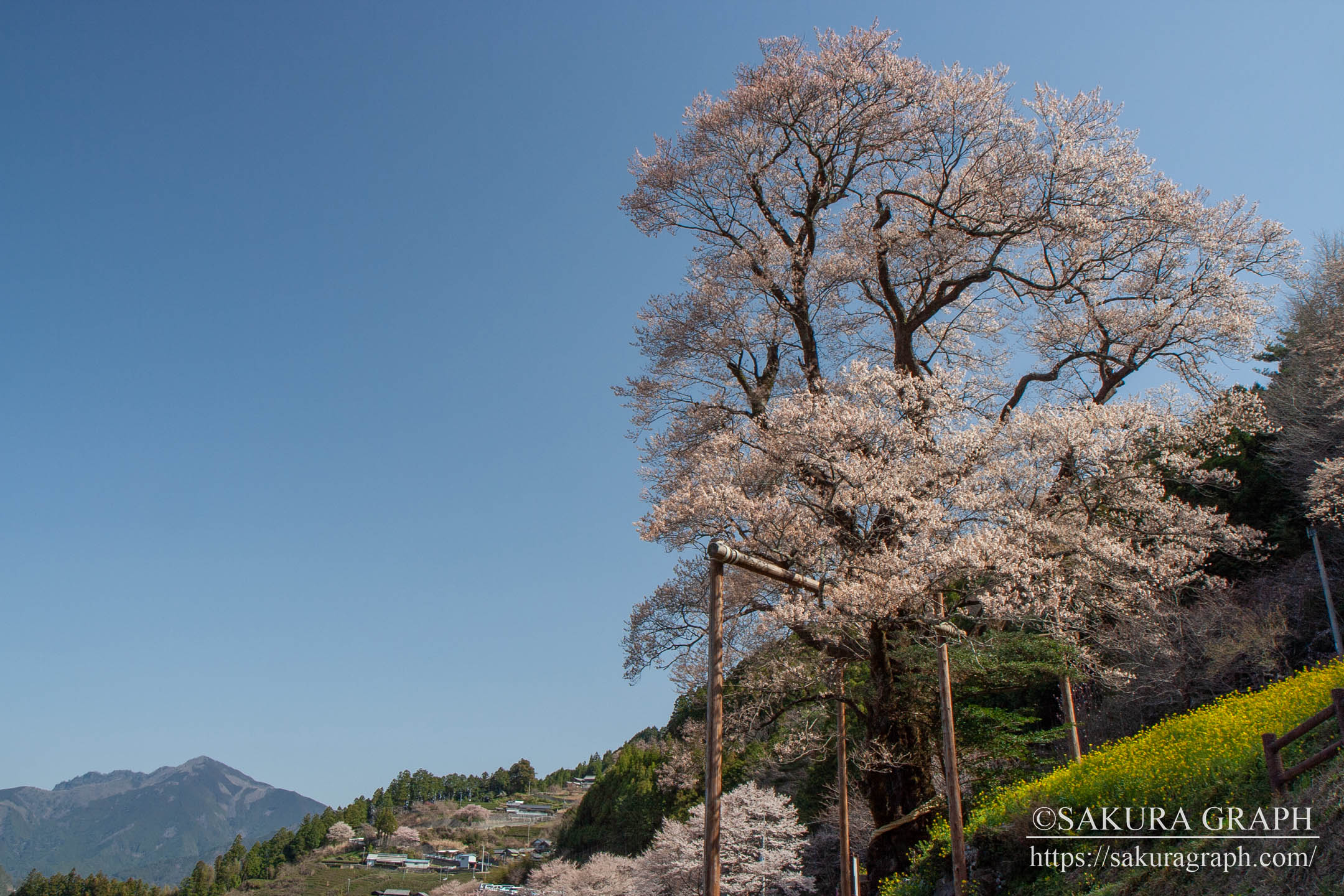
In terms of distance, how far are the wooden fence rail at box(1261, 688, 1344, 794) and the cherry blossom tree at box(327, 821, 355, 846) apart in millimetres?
127356

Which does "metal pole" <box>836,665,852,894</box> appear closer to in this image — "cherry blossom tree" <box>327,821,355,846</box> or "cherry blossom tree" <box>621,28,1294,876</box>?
"cherry blossom tree" <box>621,28,1294,876</box>

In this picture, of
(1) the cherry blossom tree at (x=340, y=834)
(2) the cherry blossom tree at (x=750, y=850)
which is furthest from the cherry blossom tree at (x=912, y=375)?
(1) the cherry blossom tree at (x=340, y=834)

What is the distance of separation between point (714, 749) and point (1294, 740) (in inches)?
205

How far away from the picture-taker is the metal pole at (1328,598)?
15781mm

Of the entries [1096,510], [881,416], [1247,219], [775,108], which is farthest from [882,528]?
[1247,219]

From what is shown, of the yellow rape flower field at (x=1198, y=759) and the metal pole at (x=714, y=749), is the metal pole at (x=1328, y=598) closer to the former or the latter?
the yellow rape flower field at (x=1198, y=759)

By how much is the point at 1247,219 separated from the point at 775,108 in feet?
28.5

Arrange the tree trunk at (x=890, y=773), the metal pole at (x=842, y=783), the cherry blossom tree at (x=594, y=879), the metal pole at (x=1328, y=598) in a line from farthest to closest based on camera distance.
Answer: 1. the cherry blossom tree at (x=594, y=879)
2. the metal pole at (x=1328, y=598)
3. the metal pole at (x=842, y=783)
4. the tree trunk at (x=890, y=773)

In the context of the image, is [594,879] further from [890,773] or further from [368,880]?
[368,880]

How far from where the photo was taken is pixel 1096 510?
14.1 meters

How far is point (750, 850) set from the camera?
24500mm

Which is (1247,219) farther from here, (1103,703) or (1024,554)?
(1103,703)

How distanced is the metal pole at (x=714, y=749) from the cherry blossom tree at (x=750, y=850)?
48.9ft

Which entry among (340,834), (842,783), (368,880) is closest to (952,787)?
(842,783)
